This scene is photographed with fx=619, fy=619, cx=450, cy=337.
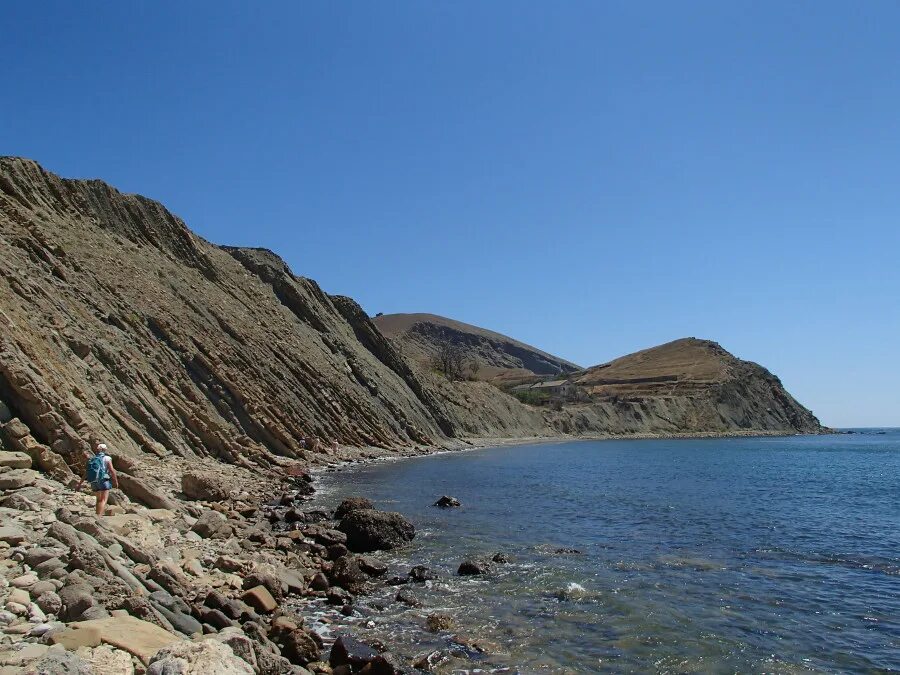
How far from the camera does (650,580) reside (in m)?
14.7

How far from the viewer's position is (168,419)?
27062 mm

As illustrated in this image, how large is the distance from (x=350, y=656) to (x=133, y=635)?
3.36 meters

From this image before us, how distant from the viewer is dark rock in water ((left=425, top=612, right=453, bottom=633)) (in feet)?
37.0

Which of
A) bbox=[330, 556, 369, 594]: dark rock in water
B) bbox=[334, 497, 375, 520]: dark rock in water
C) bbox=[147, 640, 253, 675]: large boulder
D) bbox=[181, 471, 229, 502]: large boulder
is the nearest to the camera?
bbox=[147, 640, 253, 675]: large boulder

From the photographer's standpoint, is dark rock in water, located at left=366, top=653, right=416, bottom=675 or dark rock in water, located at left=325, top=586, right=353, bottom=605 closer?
dark rock in water, located at left=366, top=653, right=416, bottom=675

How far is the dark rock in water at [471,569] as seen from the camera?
14.9 m

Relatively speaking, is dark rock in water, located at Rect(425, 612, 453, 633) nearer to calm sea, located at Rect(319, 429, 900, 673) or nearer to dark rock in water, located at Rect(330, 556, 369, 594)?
calm sea, located at Rect(319, 429, 900, 673)

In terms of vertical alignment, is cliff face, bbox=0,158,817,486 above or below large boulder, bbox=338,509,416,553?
above

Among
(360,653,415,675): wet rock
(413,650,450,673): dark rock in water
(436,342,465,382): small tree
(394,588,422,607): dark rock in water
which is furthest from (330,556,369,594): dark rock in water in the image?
(436,342,465,382): small tree

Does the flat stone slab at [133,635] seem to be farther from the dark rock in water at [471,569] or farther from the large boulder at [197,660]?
the dark rock in water at [471,569]

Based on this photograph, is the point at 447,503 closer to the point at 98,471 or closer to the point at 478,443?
the point at 98,471

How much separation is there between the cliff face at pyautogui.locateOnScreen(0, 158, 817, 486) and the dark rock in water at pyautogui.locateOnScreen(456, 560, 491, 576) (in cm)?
947

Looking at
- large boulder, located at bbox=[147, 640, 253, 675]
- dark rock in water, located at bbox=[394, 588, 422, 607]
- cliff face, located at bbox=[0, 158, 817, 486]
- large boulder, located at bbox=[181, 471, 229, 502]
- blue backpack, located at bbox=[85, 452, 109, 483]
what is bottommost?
dark rock in water, located at bbox=[394, 588, 422, 607]

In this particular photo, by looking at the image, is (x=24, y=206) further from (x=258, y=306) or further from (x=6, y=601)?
(x=6, y=601)
